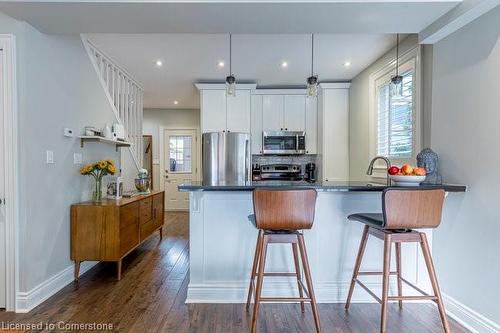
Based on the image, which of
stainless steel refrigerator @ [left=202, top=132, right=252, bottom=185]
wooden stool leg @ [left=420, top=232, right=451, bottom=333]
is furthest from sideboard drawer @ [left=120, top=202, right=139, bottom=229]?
wooden stool leg @ [left=420, top=232, right=451, bottom=333]

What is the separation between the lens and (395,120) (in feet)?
11.7

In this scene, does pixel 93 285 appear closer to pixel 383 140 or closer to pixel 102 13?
pixel 102 13

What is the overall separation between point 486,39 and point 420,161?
0.96m

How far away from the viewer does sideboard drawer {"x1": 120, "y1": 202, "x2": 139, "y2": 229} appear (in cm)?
297

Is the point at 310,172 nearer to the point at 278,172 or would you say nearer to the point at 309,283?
the point at 278,172

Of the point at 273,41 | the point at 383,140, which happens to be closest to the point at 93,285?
the point at 273,41

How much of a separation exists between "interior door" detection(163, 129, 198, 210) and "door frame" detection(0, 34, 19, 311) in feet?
16.3

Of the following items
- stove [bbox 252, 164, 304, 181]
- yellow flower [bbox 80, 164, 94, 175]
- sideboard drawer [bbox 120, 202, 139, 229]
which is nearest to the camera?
sideboard drawer [bbox 120, 202, 139, 229]

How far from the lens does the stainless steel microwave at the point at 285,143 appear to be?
17.4 feet

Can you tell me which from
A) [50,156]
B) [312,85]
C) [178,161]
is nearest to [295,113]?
[312,85]

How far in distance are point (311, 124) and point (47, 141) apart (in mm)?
4017

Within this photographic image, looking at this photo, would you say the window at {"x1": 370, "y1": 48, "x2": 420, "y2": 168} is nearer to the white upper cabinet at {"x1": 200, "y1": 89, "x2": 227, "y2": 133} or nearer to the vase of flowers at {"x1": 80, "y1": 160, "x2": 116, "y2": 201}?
the white upper cabinet at {"x1": 200, "y1": 89, "x2": 227, "y2": 133}

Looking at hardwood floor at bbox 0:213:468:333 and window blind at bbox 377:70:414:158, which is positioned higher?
window blind at bbox 377:70:414:158

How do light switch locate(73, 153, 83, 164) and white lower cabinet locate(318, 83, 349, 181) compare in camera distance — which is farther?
white lower cabinet locate(318, 83, 349, 181)
